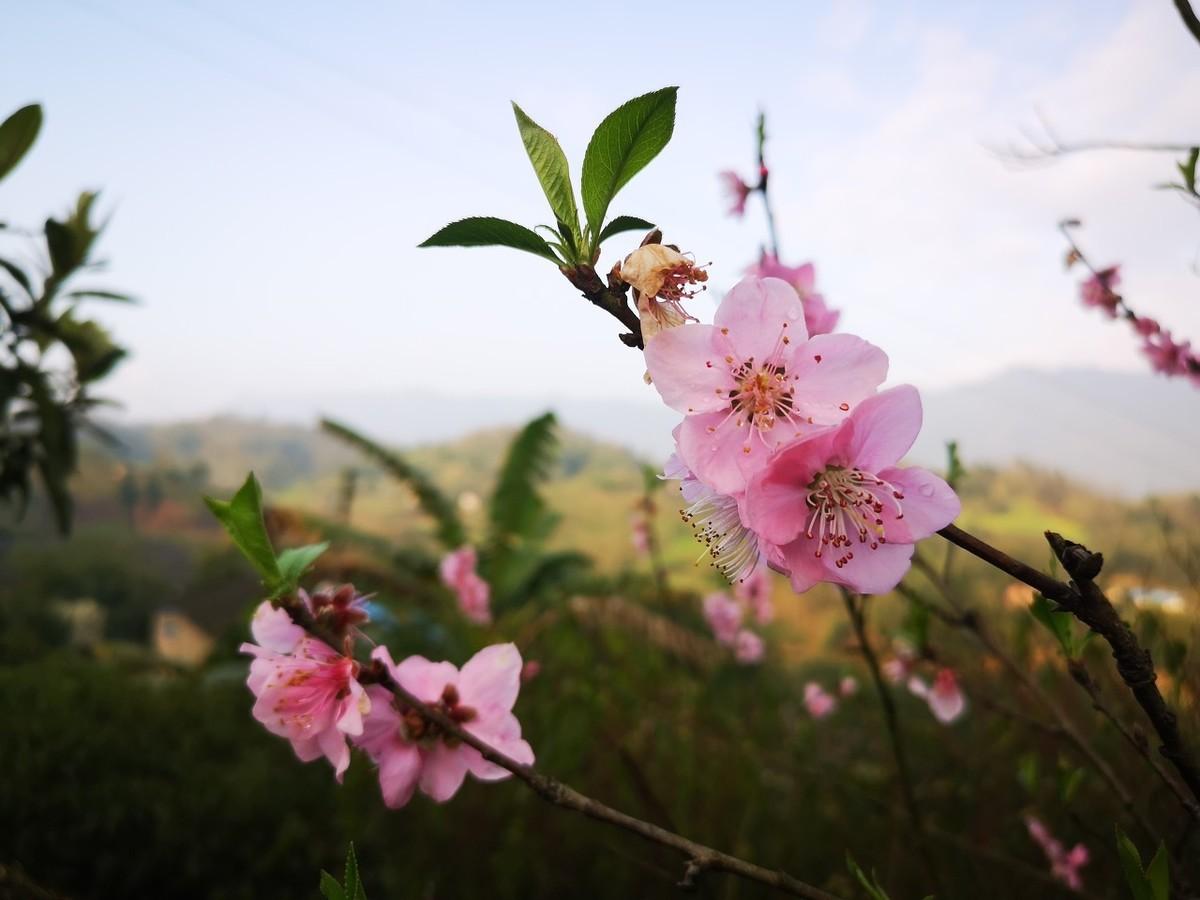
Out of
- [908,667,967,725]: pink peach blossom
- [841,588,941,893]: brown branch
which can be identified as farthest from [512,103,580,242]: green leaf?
[908,667,967,725]: pink peach blossom

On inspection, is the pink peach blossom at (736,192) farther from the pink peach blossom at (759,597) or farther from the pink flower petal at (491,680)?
the pink peach blossom at (759,597)

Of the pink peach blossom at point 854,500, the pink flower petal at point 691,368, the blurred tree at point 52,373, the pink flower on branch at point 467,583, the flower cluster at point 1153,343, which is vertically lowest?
the pink flower on branch at point 467,583

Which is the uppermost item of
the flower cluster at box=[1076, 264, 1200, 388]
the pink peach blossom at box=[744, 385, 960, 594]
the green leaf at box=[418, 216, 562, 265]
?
the flower cluster at box=[1076, 264, 1200, 388]

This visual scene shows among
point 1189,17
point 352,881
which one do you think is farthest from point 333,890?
point 1189,17

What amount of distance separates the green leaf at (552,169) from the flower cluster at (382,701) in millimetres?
282

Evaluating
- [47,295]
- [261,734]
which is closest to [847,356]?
[47,295]

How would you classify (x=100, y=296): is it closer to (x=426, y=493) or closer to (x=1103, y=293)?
(x=1103, y=293)

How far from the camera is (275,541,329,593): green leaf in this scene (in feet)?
1.44

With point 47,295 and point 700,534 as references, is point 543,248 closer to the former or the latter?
point 700,534

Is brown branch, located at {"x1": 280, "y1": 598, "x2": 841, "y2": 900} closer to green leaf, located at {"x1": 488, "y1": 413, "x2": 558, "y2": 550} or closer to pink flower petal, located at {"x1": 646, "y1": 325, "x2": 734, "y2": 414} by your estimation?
pink flower petal, located at {"x1": 646, "y1": 325, "x2": 734, "y2": 414}

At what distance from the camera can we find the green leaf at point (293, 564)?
44 centimetres

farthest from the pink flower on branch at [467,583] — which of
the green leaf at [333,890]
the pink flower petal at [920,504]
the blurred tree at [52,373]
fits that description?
the pink flower petal at [920,504]

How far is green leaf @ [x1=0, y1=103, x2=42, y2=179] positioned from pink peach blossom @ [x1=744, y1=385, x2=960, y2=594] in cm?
78

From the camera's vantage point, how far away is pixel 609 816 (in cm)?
39
